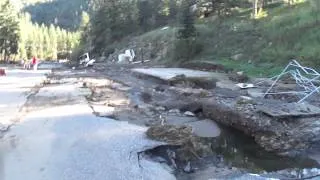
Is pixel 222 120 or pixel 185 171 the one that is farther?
pixel 222 120

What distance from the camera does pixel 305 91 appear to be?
725 inches

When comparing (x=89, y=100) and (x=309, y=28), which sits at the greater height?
(x=309, y=28)

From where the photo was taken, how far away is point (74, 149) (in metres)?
10.7

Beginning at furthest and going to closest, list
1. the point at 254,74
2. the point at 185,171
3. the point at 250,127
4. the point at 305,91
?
the point at 254,74, the point at 305,91, the point at 250,127, the point at 185,171

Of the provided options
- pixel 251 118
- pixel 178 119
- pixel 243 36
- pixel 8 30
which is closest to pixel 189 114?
pixel 178 119

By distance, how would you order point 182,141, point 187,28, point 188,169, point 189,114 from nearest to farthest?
point 188,169 → point 182,141 → point 189,114 → point 187,28

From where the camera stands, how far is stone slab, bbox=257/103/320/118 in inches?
527

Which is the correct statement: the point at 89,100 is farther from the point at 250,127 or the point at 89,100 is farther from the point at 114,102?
the point at 250,127

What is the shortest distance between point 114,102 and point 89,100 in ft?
3.43

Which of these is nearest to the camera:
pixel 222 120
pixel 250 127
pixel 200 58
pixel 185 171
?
pixel 185 171

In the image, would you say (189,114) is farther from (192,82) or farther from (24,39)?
(24,39)

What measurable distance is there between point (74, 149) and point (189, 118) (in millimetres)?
6071

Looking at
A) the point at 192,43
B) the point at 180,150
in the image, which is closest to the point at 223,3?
the point at 192,43

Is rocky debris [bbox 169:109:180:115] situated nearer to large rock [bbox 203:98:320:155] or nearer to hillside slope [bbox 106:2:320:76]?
large rock [bbox 203:98:320:155]
